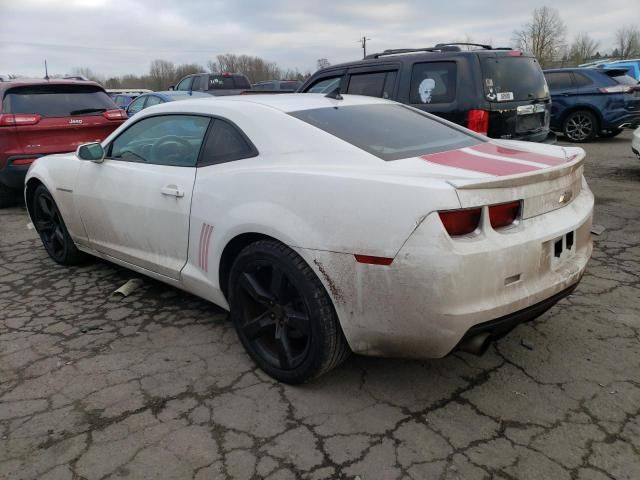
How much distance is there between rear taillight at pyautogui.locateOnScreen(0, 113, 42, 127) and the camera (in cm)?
627

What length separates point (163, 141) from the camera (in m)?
3.42

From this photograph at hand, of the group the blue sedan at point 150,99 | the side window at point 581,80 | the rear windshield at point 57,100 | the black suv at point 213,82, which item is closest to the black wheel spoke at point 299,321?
the rear windshield at point 57,100

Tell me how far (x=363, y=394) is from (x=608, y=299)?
1.97 meters

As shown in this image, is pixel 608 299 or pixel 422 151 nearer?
pixel 422 151

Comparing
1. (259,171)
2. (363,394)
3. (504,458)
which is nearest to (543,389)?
(504,458)

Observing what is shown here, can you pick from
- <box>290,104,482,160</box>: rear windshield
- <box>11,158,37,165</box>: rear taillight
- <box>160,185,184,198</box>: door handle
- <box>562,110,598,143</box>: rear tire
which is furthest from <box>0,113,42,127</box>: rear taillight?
<box>562,110,598,143</box>: rear tire

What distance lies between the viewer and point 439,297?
2.07 m

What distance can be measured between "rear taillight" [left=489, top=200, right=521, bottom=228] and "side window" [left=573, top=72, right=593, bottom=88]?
402 inches

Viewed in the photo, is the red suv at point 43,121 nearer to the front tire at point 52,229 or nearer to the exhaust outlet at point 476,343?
the front tire at point 52,229

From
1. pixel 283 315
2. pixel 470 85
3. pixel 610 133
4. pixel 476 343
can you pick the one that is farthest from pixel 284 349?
pixel 610 133

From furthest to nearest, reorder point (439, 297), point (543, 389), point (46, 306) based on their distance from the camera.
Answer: point (46, 306) < point (543, 389) < point (439, 297)

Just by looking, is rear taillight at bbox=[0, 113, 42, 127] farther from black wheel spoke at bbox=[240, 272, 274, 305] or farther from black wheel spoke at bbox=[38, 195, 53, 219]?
black wheel spoke at bbox=[240, 272, 274, 305]

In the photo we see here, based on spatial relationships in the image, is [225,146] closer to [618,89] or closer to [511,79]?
[511,79]

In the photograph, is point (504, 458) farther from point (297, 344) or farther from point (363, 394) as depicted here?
point (297, 344)
